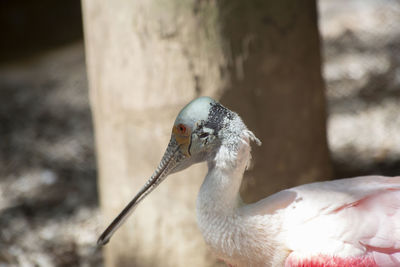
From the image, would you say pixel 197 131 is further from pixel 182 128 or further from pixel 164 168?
pixel 164 168

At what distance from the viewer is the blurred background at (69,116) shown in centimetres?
445

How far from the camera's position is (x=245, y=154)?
235 centimetres

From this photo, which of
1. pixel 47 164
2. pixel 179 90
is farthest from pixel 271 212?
pixel 47 164

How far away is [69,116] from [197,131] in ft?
14.1

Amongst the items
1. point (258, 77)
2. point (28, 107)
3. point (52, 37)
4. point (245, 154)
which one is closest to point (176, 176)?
point (258, 77)

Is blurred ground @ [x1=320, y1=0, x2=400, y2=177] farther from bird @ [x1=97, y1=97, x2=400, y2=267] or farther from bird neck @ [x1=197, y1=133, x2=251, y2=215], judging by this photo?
bird neck @ [x1=197, y1=133, x2=251, y2=215]

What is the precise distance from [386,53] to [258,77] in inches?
141

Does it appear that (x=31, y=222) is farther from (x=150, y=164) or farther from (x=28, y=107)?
(x=28, y=107)

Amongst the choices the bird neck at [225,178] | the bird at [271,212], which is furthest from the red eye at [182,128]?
the bird neck at [225,178]

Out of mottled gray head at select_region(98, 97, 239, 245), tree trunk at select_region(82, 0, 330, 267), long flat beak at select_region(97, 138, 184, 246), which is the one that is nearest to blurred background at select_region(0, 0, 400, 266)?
tree trunk at select_region(82, 0, 330, 267)

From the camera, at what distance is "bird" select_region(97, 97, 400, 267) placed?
7.36 ft

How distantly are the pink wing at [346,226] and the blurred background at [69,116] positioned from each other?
6.74 feet

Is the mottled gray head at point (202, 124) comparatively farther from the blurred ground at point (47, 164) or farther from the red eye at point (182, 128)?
the blurred ground at point (47, 164)

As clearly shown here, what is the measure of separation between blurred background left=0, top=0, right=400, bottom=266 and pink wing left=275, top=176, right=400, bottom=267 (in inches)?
80.9
